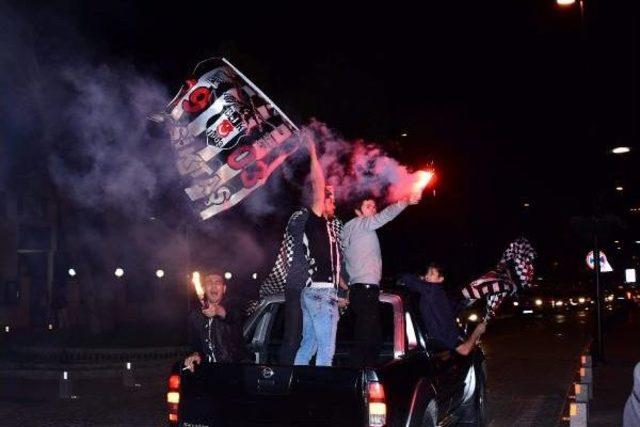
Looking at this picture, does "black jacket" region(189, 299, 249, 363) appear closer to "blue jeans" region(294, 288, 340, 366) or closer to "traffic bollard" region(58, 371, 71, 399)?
"blue jeans" region(294, 288, 340, 366)

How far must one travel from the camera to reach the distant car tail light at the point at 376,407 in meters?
5.44

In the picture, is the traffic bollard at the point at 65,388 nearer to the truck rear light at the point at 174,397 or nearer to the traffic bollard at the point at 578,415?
the truck rear light at the point at 174,397

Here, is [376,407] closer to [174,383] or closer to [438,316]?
[174,383]

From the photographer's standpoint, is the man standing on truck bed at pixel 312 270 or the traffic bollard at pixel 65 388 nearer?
the man standing on truck bed at pixel 312 270

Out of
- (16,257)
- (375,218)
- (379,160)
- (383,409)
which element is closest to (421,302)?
(375,218)

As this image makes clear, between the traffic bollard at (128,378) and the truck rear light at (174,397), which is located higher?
the truck rear light at (174,397)

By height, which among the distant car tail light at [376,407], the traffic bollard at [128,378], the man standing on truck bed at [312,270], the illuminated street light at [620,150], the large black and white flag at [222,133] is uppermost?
the illuminated street light at [620,150]

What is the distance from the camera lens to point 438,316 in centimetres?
773

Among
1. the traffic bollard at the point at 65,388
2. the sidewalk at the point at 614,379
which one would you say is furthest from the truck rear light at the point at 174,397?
the traffic bollard at the point at 65,388

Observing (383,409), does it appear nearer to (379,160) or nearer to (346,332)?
(346,332)

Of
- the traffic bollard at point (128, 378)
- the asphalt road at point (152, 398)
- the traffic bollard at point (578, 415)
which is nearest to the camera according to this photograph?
the traffic bollard at point (578, 415)

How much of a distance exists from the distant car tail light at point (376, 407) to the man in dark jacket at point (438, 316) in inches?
85.2

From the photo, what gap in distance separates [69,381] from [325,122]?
7.71m

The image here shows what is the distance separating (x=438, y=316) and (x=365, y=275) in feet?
4.42
